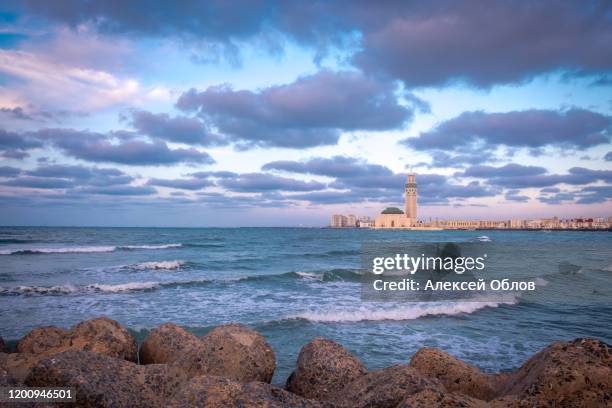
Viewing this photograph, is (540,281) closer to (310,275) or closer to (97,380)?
(310,275)

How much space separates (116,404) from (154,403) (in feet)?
1.48

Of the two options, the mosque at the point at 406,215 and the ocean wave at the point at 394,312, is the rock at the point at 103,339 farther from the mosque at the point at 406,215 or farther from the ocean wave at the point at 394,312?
the mosque at the point at 406,215

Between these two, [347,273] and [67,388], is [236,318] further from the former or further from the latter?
[347,273]

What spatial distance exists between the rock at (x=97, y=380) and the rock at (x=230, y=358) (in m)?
0.93

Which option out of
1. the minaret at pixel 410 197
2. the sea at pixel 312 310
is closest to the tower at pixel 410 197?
the minaret at pixel 410 197

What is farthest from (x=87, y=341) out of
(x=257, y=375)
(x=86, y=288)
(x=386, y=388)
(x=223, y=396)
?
(x=86, y=288)

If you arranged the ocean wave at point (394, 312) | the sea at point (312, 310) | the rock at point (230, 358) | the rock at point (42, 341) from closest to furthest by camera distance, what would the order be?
the rock at point (230, 358)
the rock at point (42, 341)
the sea at point (312, 310)
the ocean wave at point (394, 312)

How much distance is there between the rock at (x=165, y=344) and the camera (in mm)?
6910

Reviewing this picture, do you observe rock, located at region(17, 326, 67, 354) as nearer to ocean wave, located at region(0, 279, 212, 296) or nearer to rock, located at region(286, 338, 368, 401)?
rock, located at region(286, 338, 368, 401)

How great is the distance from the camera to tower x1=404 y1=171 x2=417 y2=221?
174075mm

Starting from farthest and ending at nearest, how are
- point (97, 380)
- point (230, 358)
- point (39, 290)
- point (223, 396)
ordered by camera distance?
1. point (39, 290)
2. point (230, 358)
3. point (97, 380)
4. point (223, 396)

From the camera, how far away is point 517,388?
4.46 meters

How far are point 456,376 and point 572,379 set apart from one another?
2141 millimetres

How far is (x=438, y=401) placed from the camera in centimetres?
340
